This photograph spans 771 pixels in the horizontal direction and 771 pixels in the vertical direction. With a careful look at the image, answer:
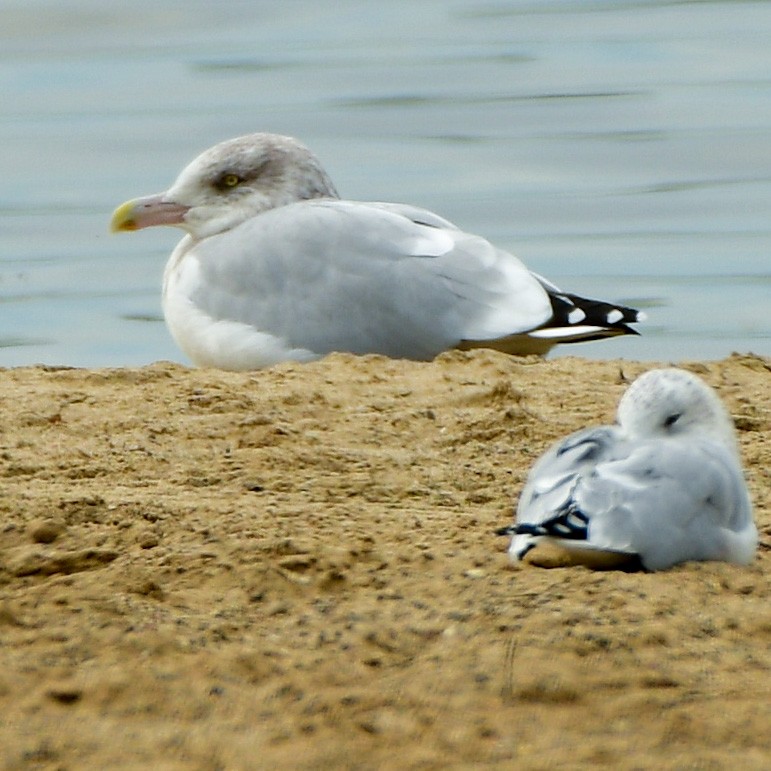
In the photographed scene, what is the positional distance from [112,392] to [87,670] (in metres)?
2.13

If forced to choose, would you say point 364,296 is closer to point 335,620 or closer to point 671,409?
point 671,409

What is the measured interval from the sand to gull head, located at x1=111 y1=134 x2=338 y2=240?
2.86 meters

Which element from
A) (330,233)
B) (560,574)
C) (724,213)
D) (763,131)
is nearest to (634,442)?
(560,574)

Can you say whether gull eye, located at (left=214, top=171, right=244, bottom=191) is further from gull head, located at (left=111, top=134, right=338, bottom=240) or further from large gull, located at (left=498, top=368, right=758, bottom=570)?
large gull, located at (left=498, top=368, right=758, bottom=570)

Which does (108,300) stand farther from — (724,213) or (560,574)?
(560,574)

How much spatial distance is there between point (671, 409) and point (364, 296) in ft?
9.82

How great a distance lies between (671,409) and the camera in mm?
3760

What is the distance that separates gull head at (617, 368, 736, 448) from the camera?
3.75 m

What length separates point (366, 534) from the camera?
3762 mm

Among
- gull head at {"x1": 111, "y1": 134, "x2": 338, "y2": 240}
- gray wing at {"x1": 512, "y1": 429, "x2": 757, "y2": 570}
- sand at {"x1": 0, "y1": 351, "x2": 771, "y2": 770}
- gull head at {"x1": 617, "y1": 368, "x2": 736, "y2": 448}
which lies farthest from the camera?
gull head at {"x1": 111, "y1": 134, "x2": 338, "y2": 240}

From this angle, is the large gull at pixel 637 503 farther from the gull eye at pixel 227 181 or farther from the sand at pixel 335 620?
the gull eye at pixel 227 181

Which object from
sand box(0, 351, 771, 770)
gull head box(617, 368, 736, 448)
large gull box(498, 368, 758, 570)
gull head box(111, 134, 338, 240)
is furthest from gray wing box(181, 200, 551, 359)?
large gull box(498, 368, 758, 570)

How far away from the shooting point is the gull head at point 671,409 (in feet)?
12.3

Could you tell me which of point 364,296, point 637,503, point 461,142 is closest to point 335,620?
point 637,503
